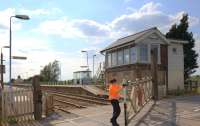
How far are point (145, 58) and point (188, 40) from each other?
41.7 feet

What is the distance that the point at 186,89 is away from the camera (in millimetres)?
36000

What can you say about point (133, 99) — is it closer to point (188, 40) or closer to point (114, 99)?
point (114, 99)

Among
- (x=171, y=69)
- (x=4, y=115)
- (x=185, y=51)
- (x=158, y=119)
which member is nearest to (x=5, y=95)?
(x=4, y=115)

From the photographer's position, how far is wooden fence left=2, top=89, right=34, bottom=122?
52.2ft

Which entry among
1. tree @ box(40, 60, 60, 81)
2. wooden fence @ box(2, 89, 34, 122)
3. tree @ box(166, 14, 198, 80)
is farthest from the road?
tree @ box(40, 60, 60, 81)

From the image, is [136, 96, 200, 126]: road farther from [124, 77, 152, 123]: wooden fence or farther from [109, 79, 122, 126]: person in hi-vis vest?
[109, 79, 122, 126]: person in hi-vis vest

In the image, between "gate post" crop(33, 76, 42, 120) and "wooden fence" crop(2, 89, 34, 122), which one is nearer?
"wooden fence" crop(2, 89, 34, 122)

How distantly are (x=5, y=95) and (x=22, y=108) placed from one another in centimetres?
120

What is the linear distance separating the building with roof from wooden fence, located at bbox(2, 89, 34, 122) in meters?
17.3

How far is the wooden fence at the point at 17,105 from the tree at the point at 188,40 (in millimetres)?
29927

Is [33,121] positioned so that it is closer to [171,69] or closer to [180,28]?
[171,69]

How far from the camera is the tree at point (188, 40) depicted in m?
44.2

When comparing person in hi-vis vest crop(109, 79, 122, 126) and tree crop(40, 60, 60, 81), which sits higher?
tree crop(40, 60, 60, 81)

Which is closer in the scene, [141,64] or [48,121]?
[48,121]
